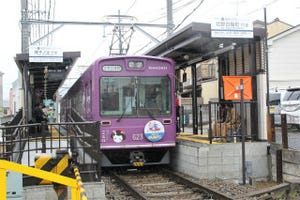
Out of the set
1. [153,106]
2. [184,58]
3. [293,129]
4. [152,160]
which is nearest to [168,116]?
[153,106]

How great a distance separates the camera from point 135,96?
12047mm

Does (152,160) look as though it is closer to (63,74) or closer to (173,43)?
(173,43)

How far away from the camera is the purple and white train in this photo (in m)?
11.8

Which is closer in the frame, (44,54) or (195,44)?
(195,44)

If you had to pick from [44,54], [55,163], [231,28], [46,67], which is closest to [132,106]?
[231,28]

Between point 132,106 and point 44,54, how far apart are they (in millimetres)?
4619

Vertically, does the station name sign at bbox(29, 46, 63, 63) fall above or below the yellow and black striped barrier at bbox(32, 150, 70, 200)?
above

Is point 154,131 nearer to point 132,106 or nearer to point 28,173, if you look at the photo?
point 132,106

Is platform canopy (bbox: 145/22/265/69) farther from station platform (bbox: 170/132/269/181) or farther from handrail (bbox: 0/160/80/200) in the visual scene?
handrail (bbox: 0/160/80/200)

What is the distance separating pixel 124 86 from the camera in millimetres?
12023

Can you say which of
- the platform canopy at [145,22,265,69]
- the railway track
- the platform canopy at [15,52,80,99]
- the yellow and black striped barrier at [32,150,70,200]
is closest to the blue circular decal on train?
the railway track

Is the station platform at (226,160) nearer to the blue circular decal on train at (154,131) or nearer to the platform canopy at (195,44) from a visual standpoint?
the blue circular decal on train at (154,131)

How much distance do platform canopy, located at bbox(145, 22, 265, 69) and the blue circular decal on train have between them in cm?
247

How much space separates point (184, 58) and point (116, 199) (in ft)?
23.5
